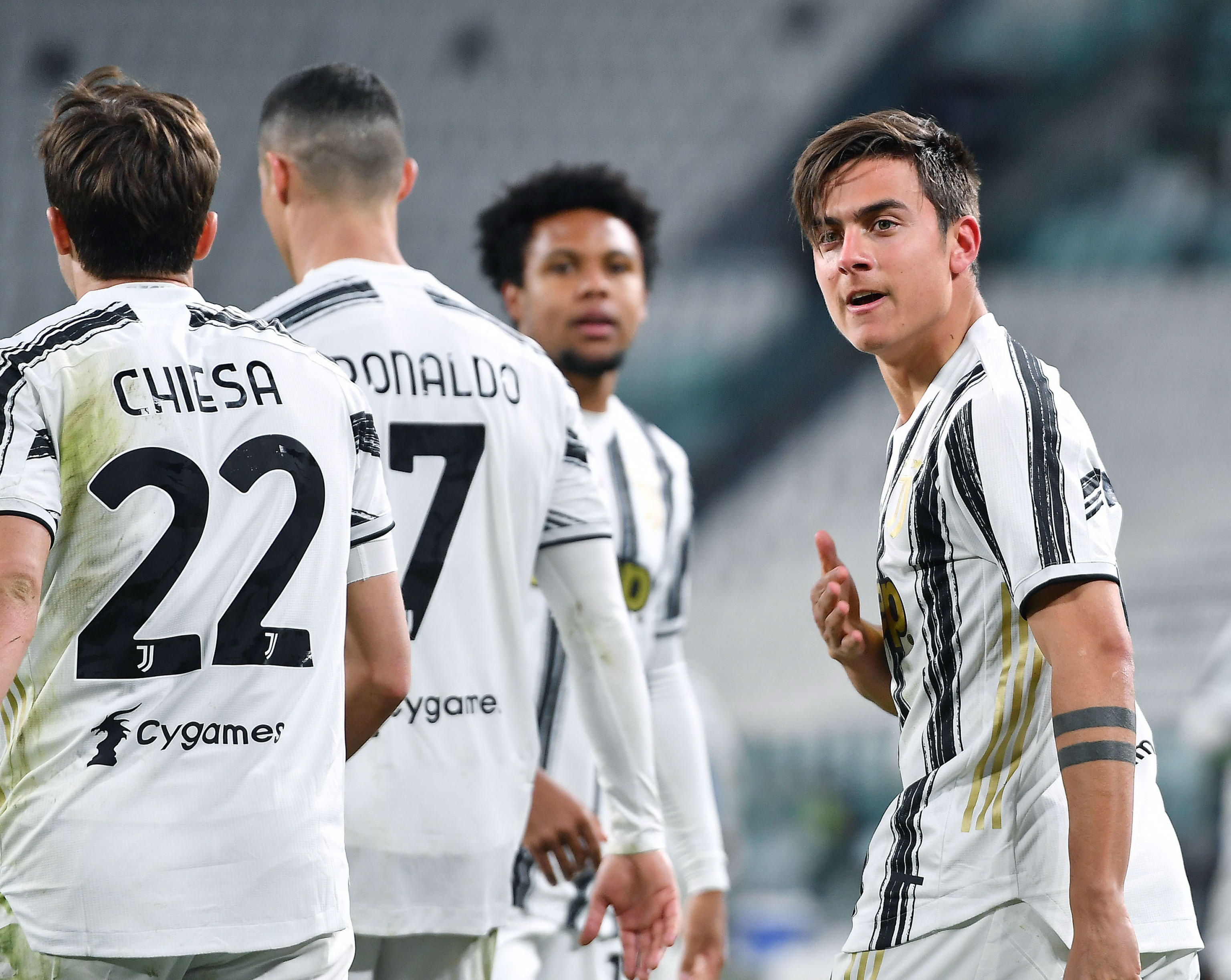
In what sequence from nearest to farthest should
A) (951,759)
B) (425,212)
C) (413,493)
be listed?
(951,759) → (413,493) → (425,212)

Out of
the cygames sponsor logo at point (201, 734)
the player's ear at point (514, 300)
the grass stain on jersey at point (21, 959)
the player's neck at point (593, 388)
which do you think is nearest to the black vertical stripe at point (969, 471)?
the cygames sponsor logo at point (201, 734)

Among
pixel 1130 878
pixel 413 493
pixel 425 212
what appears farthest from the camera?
pixel 425 212

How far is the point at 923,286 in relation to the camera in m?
2.08

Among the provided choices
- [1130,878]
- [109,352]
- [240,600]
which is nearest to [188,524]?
[240,600]

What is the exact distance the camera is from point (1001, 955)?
73.5 inches

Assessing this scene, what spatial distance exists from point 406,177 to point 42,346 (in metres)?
1.29

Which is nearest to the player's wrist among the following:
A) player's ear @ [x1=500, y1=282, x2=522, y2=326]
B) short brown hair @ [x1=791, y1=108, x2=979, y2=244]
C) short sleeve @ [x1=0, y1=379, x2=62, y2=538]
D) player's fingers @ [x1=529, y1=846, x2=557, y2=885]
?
short brown hair @ [x1=791, y1=108, x2=979, y2=244]

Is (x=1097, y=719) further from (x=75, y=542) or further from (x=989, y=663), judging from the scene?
(x=75, y=542)

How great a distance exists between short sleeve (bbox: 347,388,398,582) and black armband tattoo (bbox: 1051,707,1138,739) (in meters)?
0.91

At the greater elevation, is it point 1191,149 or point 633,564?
point 1191,149

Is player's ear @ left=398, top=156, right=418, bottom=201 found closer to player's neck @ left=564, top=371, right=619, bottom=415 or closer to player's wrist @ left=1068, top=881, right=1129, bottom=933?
player's neck @ left=564, top=371, right=619, bottom=415

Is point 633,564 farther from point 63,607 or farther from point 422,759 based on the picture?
point 63,607

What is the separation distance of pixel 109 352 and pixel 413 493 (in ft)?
2.74

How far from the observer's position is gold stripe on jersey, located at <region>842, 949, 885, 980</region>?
1959 mm
